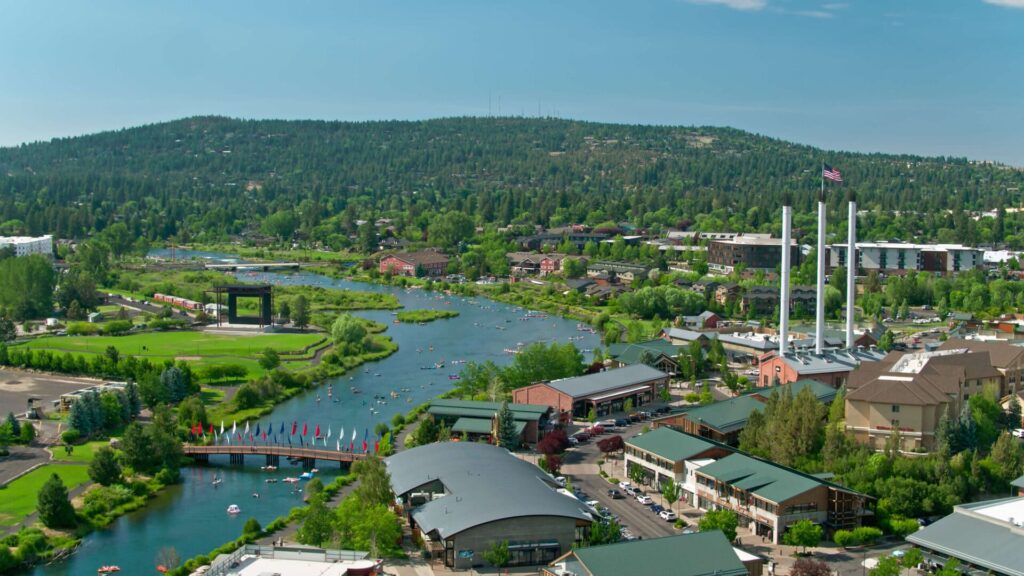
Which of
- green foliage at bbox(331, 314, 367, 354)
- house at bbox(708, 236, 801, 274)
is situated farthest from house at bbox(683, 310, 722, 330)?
house at bbox(708, 236, 801, 274)

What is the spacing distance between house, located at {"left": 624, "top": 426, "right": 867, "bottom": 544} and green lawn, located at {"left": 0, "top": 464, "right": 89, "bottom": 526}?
10880mm

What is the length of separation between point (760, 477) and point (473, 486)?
15.8ft

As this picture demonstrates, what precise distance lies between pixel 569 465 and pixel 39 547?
975 centimetres

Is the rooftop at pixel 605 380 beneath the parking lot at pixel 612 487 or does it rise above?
above

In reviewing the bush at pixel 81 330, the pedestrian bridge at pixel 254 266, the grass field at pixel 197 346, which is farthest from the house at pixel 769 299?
the pedestrian bridge at pixel 254 266

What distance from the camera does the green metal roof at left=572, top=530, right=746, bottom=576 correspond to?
14.8m

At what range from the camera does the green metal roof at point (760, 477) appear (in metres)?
17.9

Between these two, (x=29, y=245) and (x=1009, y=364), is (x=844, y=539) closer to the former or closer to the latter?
(x=1009, y=364)

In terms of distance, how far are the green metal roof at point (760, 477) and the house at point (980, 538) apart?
1974 millimetres

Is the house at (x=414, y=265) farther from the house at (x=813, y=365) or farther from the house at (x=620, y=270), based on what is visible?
the house at (x=813, y=365)

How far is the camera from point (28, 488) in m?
20.8

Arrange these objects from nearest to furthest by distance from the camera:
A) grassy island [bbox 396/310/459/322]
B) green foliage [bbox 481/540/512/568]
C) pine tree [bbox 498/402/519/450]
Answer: green foliage [bbox 481/540/512/568], pine tree [bbox 498/402/519/450], grassy island [bbox 396/310/459/322]

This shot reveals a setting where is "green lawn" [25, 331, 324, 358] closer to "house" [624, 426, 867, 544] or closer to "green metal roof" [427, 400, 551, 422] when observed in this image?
"green metal roof" [427, 400, 551, 422]

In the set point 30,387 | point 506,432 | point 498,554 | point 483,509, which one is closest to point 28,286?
point 30,387
